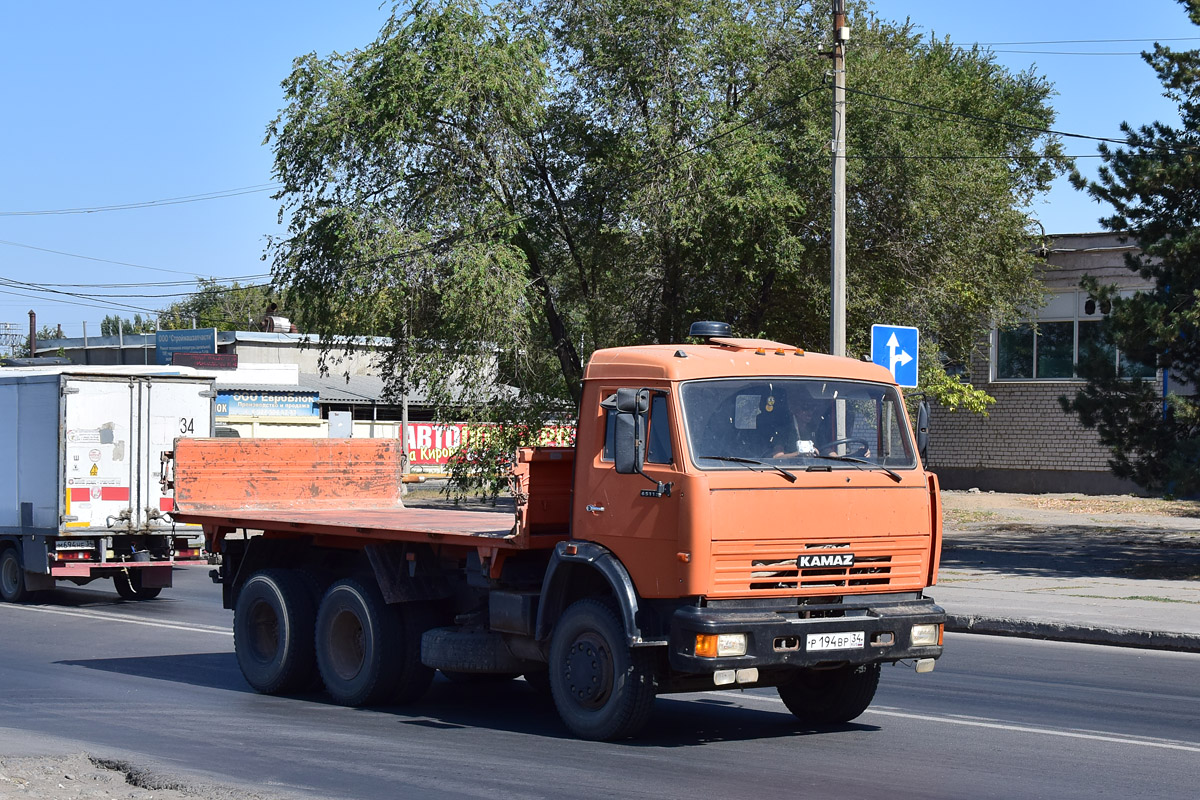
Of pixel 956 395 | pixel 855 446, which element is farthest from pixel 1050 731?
pixel 956 395

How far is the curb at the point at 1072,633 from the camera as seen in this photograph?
13953mm

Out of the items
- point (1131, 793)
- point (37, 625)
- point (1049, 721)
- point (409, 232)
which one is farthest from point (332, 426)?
point (1131, 793)

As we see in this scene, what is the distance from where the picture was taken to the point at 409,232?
26.2 m

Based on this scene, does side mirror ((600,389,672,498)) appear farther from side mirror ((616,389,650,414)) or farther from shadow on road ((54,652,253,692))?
shadow on road ((54,652,253,692))

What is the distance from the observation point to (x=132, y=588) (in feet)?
64.1

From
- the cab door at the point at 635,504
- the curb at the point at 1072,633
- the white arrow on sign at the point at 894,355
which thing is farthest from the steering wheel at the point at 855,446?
the white arrow on sign at the point at 894,355

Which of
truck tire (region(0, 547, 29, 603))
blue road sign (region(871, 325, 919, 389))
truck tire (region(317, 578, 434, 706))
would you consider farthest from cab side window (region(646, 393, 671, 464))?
truck tire (region(0, 547, 29, 603))

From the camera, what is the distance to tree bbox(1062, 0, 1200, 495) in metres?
20.1

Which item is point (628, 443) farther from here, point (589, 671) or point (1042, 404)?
point (1042, 404)

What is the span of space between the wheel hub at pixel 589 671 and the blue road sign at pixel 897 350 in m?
9.64

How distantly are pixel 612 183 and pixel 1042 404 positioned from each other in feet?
53.5

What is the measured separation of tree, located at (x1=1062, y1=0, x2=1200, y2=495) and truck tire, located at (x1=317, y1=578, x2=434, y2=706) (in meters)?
13.4

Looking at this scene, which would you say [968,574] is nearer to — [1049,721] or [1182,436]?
[1182,436]

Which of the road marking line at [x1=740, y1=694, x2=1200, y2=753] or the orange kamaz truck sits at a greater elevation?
the orange kamaz truck
